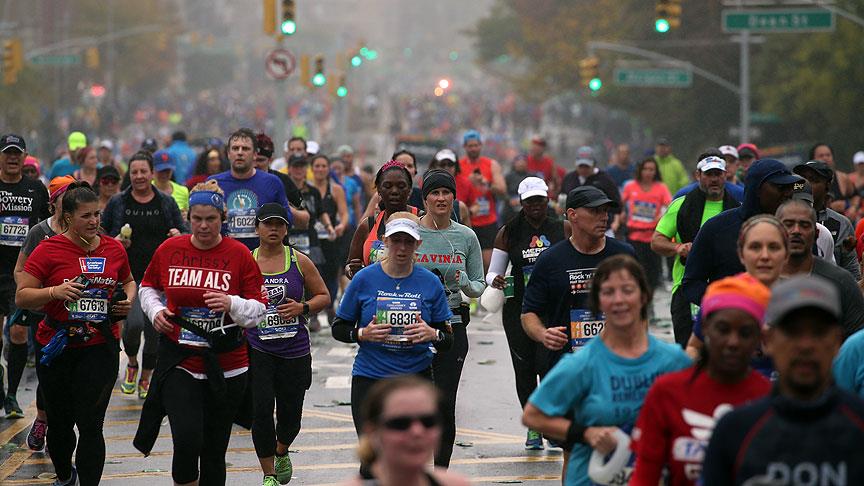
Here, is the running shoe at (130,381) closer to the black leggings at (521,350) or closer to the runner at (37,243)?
the runner at (37,243)

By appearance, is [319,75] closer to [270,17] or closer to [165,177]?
[270,17]

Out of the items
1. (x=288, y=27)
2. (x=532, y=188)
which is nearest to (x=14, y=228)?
(x=532, y=188)

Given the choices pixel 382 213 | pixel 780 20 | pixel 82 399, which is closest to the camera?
pixel 82 399

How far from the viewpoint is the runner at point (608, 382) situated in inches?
235

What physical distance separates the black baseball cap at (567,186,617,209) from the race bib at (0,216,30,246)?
586 cm

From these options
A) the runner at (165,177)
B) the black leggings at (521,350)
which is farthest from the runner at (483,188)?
the black leggings at (521,350)

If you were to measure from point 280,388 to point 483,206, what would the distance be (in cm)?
868

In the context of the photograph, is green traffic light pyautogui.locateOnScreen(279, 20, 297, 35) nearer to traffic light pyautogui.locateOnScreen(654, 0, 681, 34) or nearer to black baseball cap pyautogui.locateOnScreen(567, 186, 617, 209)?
traffic light pyautogui.locateOnScreen(654, 0, 681, 34)

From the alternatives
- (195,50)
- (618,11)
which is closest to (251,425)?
(618,11)

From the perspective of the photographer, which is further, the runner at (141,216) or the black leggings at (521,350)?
the runner at (141,216)

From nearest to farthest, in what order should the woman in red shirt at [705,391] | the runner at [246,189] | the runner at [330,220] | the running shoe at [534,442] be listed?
the woman in red shirt at [705,391] < the running shoe at [534,442] < the runner at [246,189] < the runner at [330,220]

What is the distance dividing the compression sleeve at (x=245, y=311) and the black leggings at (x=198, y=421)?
0.39 meters

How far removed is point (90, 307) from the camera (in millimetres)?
Answer: 9383

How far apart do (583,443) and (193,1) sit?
158m
